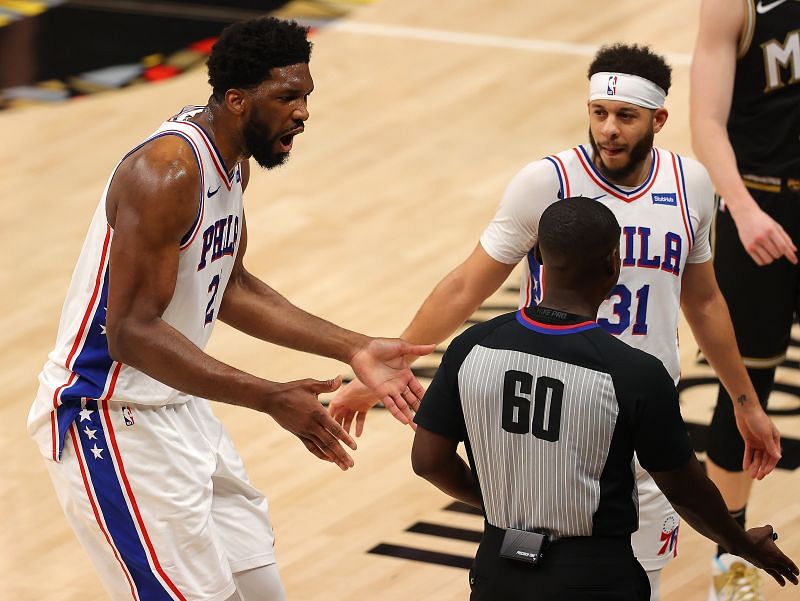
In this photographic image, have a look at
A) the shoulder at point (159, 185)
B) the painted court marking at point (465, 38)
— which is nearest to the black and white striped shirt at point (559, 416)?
the shoulder at point (159, 185)

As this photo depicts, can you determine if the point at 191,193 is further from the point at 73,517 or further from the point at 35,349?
the point at 35,349

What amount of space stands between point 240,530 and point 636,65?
5.45ft

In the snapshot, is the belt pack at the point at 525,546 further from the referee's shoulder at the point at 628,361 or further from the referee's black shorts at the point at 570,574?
the referee's shoulder at the point at 628,361

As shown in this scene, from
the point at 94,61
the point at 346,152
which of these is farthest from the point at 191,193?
the point at 94,61

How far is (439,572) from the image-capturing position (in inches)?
207

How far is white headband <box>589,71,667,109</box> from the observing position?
424cm

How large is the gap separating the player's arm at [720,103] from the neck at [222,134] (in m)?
1.62

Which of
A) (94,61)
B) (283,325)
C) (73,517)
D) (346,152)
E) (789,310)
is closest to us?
(73,517)

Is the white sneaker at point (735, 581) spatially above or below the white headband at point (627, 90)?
below

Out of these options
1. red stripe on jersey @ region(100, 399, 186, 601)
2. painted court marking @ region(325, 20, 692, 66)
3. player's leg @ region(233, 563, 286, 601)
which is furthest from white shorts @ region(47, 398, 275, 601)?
painted court marking @ region(325, 20, 692, 66)

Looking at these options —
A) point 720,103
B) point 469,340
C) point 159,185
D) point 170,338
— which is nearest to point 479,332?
point 469,340

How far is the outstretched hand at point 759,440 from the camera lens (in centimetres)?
447

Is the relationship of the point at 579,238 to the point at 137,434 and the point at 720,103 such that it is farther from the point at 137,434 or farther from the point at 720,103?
the point at 720,103

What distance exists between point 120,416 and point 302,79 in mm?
959
